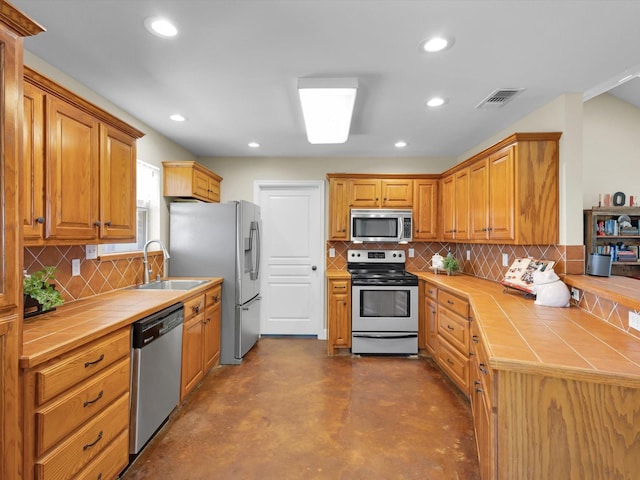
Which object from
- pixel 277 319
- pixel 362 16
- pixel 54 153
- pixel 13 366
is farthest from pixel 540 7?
pixel 277 319

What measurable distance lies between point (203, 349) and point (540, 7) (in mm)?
3268

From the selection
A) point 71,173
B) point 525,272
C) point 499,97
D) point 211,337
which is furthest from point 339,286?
point 71,173

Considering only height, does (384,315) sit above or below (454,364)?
above

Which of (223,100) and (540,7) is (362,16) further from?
(223,100)

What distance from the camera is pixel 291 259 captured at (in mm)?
4480

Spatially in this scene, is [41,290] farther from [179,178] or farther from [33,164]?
[179,178]

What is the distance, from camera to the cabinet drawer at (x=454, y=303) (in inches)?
107

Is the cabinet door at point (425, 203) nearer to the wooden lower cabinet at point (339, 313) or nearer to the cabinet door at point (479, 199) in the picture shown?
the cabinet door at point (479, 199)

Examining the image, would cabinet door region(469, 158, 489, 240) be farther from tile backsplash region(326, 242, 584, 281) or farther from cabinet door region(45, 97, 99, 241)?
cabinet door region(45, 97, 99, 241)

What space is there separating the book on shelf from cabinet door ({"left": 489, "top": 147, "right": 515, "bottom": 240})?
0.90 ft

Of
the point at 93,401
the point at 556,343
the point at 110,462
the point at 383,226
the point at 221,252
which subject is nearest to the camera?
the point at 556,343

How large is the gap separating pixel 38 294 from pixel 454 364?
3.06 meters

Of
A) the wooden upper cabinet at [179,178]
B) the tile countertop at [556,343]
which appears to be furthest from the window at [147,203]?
the tile countertop at [556,343]

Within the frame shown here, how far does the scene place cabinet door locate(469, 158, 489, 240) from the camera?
297 cm
